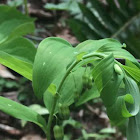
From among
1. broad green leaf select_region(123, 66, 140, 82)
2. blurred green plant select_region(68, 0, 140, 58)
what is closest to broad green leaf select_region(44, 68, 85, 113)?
broad green leaf select_region(123, 66, 140, 82)

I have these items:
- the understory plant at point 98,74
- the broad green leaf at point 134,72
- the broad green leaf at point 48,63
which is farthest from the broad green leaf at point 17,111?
the broad green leaf at point 134,72

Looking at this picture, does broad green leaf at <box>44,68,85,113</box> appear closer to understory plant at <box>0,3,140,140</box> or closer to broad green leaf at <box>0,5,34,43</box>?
understory plant at <box>0,3,140,140</box>

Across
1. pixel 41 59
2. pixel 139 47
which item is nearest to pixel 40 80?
pixel 41 59

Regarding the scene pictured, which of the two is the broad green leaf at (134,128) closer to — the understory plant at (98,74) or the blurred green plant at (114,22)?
the understory plant at (98,74)

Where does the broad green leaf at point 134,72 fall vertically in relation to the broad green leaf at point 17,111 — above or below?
above

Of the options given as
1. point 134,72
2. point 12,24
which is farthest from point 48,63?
point 12,24

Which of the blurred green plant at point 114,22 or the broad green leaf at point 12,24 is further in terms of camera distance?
the blurred green plant at point 114,22

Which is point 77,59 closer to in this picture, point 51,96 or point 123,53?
point 123,53

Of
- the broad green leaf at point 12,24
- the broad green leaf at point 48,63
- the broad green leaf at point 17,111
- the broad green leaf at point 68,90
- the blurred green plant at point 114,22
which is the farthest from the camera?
the blurred green plant at point 114,22
